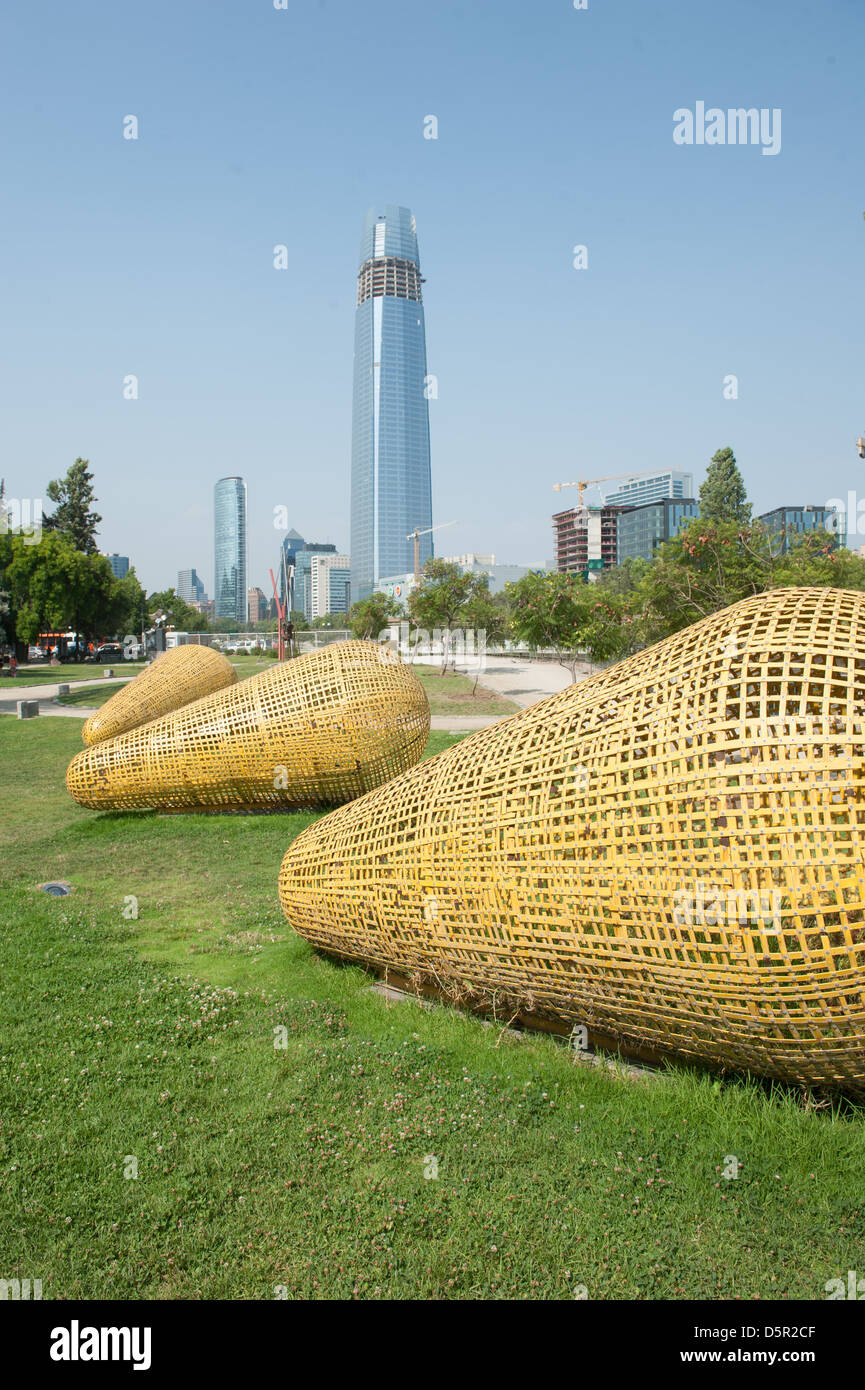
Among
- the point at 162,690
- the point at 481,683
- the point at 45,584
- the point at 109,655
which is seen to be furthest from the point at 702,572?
the point at 109,655

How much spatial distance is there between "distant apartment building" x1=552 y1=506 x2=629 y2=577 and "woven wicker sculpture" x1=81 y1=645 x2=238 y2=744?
124m

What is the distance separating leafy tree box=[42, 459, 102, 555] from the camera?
64.6m

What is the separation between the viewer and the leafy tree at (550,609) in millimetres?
24391

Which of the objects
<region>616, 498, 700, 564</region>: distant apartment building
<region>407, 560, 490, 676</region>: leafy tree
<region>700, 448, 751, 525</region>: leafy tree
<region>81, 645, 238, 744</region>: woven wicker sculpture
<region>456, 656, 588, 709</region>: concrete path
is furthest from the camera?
<region>616, 498, 700, 564</region>: distant apartment building

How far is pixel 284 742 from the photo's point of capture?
9609mm

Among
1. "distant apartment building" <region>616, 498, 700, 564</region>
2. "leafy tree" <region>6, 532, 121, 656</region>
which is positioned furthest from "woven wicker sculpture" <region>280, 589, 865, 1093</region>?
"distant apartment building" <region>616, 498, 700, 564</region>

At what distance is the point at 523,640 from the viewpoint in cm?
2570

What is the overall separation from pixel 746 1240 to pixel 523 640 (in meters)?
23.1

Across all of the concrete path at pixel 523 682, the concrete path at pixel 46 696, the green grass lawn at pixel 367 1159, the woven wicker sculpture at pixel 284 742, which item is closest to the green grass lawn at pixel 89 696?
the concrete path at pixel 46 696

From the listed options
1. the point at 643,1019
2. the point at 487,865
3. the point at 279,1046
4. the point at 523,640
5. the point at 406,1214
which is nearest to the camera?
the point at 406,1214

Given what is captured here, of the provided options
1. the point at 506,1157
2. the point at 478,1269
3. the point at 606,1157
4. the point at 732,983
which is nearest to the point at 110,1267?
the point at 478,1269

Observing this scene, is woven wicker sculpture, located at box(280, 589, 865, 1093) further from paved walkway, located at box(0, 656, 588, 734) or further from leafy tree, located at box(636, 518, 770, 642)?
leafy tree, located at box(636, 518, 770, 642)

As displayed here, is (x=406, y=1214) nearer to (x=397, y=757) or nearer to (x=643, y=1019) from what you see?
(x=643, y=1019)

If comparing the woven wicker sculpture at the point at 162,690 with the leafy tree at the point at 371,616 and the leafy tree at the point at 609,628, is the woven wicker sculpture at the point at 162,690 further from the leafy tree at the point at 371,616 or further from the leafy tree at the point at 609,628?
the leafy tree at the point at 371,616
